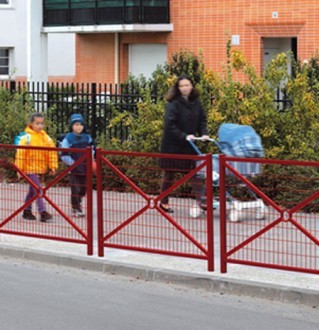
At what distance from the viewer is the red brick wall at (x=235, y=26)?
26938 millimetres

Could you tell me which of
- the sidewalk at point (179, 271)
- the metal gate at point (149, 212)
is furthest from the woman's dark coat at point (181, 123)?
the sidewalk at point (179, 271)

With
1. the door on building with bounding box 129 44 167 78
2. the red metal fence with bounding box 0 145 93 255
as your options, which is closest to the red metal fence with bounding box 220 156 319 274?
the red metal fence with bounding box 0 145 93 255

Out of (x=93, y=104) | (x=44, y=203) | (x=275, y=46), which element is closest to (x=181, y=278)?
(x=44, y=203)

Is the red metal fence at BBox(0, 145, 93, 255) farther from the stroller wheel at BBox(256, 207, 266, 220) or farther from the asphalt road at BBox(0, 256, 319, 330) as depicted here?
the stroller wheel at BBox(256, 207, 266, 220)

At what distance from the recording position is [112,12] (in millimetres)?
29781

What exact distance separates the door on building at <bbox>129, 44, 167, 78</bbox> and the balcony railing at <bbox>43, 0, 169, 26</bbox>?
4.73 ft

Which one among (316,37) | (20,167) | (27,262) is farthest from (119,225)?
(316,37)

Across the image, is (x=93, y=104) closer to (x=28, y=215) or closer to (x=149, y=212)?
(x=28, y=215)

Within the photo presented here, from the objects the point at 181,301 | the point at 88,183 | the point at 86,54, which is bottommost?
the point at 181,301

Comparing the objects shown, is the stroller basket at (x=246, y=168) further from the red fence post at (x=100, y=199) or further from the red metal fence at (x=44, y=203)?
the red metal fence at (x=44, y=203)

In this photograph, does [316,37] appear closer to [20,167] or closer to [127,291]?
[20,167]

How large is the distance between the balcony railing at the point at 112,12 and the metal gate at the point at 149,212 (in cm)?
1924

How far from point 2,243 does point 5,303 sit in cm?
266

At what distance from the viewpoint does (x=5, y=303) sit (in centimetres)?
873
